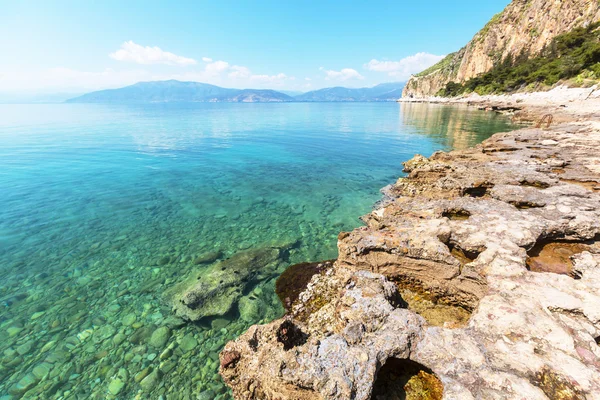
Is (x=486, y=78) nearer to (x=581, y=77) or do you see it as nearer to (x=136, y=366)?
(x=581, y=77)

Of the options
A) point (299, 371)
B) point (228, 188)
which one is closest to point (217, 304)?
point (299, 371)

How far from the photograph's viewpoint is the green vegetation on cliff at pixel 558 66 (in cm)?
6544

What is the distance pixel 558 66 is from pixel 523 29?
228 feet

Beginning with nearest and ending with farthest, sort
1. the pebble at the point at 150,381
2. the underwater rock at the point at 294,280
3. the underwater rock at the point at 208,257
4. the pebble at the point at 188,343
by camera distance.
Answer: the pebble at the point at 150,381, the pebble at the point at 188,343, the underwater rock at the point at 294,280, the underwater rock at the point at 208,257

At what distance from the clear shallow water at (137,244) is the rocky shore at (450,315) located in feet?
11.0

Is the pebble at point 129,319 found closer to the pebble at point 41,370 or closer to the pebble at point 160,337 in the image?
the pebble at point 160,337

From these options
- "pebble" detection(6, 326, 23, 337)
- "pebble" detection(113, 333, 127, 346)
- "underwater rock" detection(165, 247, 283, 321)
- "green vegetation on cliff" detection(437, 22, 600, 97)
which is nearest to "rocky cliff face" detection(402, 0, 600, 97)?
"green vegetation on cliff" detection(437, 22, 600, 97)

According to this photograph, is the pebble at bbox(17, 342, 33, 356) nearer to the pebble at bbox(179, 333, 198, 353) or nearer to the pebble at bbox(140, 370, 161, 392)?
the pebble at bbox(140, 370, 161, 392)

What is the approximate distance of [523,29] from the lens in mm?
124188

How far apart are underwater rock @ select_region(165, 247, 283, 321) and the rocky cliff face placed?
465 ft

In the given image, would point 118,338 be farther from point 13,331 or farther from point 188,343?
point 13,331

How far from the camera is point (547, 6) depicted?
4254 inches

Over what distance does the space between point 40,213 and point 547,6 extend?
17417 centimetres

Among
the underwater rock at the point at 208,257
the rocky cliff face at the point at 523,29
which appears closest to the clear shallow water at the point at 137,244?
the underwater rock at the point at 208,257
